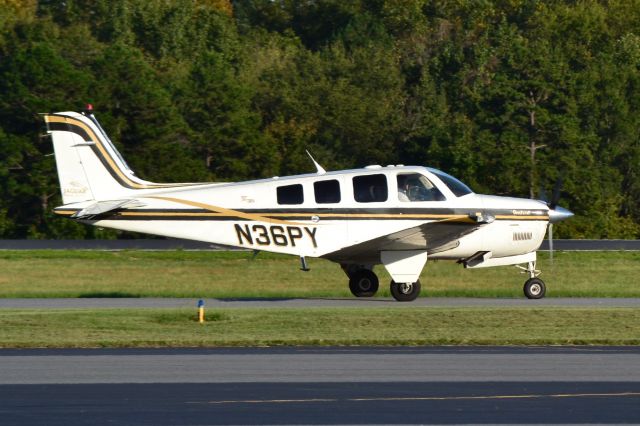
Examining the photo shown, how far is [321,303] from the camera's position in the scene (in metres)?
24.1

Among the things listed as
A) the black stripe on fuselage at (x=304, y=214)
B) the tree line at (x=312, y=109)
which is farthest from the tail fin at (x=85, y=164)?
the tree line at (x=312, y=109)

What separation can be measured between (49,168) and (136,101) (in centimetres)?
469

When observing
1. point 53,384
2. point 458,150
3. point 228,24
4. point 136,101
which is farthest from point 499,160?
point 53,384

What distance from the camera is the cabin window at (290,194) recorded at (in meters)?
23.9

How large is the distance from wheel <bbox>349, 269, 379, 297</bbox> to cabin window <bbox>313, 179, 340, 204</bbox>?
7.91 ft

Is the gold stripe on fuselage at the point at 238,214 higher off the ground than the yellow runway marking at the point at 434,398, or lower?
higher

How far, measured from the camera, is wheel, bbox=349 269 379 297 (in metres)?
25.6

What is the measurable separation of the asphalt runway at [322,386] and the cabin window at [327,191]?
24.7ft

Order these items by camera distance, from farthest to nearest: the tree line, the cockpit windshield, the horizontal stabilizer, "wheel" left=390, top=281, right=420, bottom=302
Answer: the tree line < "wheel" left=390, top=281, right=420, bottom=302 < the cockpit windshield < the horizontal stabilizer

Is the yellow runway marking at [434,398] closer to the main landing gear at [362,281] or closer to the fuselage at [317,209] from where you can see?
the fuselage at [317,209]

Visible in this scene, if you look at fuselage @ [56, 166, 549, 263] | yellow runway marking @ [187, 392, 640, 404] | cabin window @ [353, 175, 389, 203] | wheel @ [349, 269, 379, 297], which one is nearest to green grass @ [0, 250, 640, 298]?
wheel @ [349, 269, 379, 297]

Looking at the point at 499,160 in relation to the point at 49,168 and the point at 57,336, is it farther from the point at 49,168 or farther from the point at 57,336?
the point at 57,336

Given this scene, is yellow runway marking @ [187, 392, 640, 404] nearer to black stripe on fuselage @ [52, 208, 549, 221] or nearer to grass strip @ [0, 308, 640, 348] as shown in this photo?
grass strip @ [0, 308, 640, 348]

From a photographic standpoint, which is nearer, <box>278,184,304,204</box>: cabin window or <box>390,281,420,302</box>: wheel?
<box>278,184,304,204</box>: cabin window
